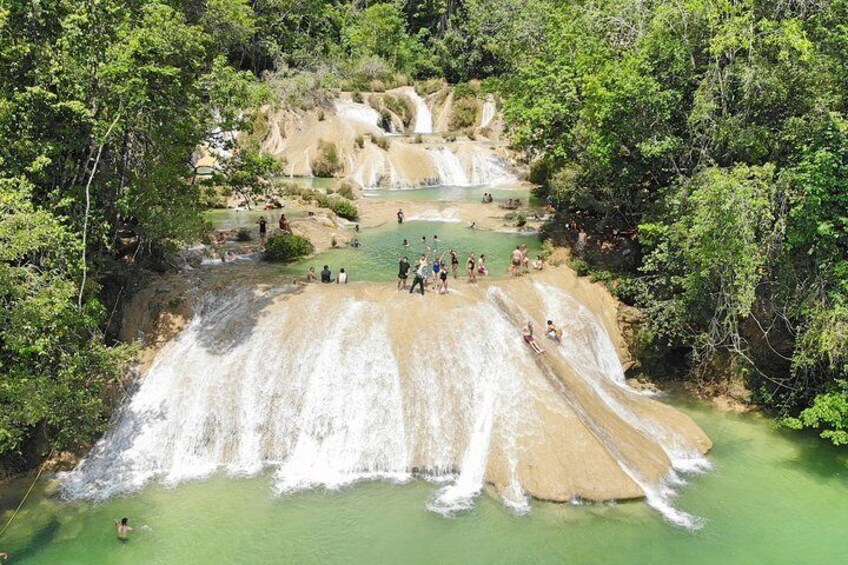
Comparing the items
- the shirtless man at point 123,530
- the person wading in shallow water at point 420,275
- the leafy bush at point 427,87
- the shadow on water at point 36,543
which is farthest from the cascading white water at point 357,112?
the shirtless man at point 123,530

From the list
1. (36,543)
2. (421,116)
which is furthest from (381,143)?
(36,543)

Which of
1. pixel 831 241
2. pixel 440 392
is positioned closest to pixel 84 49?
pixel 440 392

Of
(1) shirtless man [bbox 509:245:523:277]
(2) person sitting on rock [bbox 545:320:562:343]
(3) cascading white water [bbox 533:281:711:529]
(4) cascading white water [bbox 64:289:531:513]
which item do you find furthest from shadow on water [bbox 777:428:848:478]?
(1) shirtless man [bbox 509:245:523:277]

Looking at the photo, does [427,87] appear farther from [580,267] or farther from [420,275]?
[420,275]

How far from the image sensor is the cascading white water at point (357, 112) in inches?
2502

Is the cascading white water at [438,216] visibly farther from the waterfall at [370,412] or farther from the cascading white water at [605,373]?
the waterfall at [370,412]

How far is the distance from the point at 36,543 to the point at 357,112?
176ft

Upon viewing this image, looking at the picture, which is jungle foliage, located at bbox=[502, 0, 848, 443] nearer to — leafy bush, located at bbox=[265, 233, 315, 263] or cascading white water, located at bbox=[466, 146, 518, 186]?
leafy bush, located at bbox=[265, 233, 315, 263]

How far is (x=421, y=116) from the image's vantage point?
7188cm

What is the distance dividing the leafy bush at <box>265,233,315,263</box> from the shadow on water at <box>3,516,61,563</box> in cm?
1631

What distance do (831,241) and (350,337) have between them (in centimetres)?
1681

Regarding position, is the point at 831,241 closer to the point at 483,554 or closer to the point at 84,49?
the point at 483,554

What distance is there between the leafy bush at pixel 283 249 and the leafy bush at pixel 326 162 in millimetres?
22555

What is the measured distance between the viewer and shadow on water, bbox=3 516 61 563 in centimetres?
1705
